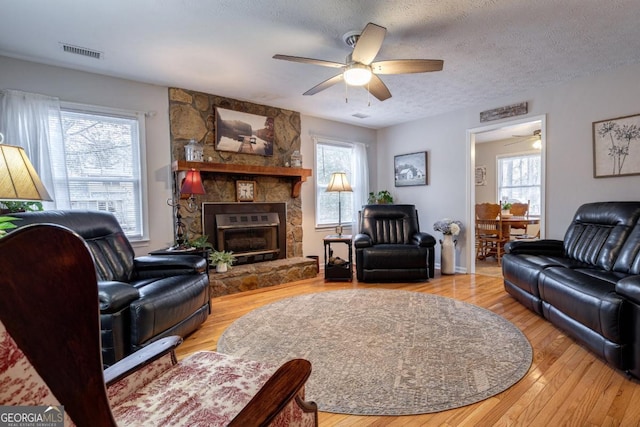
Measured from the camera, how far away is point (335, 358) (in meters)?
2.17

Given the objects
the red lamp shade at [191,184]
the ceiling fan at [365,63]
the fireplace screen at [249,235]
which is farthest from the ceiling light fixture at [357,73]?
the fireplace screen at [249,235]

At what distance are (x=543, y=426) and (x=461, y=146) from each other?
3.98 metres

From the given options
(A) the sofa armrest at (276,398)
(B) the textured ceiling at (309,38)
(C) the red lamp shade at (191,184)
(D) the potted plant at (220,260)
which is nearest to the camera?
(A) the sofa armrest at (276,398)

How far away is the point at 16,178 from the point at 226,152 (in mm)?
3016

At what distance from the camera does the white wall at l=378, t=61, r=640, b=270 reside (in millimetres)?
3332

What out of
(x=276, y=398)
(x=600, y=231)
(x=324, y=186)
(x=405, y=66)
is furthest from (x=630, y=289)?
(x=324, y=186)

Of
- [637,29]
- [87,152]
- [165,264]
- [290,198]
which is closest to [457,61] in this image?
[637,29]

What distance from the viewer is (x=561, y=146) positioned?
3740 mm

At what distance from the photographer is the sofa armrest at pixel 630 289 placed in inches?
71.7

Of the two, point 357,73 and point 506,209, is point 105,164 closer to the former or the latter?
point 357,73

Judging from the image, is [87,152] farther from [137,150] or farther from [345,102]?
[345,102]

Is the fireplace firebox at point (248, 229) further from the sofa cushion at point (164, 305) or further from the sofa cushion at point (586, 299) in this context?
the sofa cushion at point (586, 299)

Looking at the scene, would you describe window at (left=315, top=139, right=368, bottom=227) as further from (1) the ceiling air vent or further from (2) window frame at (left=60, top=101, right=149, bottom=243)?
(1) the ceiling air vent

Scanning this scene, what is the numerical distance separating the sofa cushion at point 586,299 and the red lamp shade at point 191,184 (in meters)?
3.49
